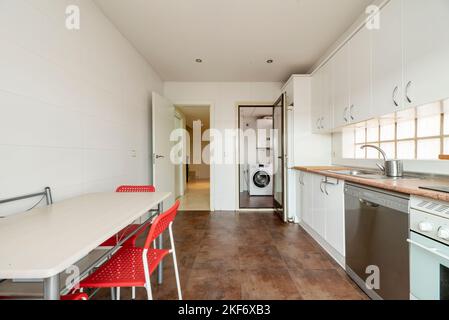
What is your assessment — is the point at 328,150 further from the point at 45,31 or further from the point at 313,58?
the point at 45,31

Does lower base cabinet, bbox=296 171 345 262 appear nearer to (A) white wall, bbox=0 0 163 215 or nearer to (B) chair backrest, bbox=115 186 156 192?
(B) chair backrest, bbox=115 186 156 192

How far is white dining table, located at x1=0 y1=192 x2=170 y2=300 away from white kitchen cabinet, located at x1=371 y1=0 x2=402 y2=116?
5.98ft

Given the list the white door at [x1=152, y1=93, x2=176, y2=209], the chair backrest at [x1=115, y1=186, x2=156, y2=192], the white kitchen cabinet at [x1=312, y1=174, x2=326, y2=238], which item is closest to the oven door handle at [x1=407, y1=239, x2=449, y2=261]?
the white kitchen cabinet at [x1=312, y1=174, x2=326, y2=238]

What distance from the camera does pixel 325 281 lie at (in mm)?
A: 1589

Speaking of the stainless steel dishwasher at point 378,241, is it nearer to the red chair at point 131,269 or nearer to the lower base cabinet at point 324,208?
the lower base cabinet at point 324,208

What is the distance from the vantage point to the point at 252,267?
180 centimetres

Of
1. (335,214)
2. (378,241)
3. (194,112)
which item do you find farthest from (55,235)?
(194,112)

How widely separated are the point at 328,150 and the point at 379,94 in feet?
4.64

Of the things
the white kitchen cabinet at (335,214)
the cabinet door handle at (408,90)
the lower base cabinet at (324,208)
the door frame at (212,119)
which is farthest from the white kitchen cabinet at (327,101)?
the door frame at (212,119)

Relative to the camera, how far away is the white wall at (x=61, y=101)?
107 centimetres

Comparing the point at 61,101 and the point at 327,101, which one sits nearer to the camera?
the point at 61,101

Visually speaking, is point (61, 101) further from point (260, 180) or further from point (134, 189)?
point (260, 180)

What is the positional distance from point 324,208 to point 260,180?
118 inches

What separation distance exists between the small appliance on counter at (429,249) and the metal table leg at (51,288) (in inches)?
58.4
